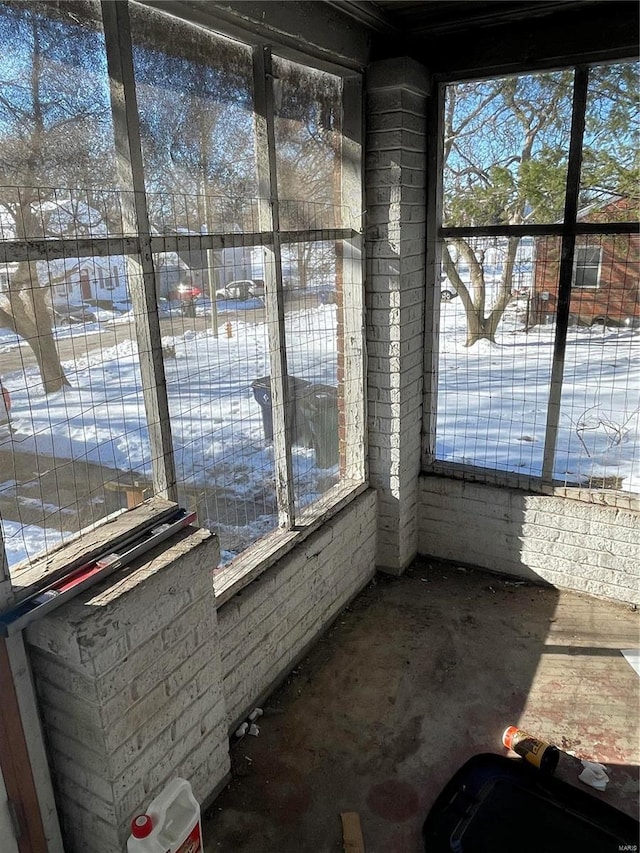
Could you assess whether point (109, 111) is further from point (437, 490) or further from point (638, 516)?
point (638, 516)

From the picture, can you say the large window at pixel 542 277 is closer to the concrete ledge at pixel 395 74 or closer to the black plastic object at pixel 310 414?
the concrete ledge at pixel 395 74

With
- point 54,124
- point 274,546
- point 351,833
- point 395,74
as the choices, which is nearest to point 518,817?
point 351,833

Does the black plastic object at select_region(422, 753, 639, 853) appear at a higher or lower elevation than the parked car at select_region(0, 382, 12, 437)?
lower

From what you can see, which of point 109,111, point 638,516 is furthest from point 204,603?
point 638,516

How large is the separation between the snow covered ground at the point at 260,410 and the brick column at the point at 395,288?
0.28m

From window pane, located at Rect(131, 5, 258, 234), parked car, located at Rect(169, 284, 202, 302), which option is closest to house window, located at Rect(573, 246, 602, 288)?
window pane, located at Rect(131, 5, 258, 234)

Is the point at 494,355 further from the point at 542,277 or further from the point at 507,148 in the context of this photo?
the point at 507,148

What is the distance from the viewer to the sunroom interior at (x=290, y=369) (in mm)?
1824

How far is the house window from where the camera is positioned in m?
3.26

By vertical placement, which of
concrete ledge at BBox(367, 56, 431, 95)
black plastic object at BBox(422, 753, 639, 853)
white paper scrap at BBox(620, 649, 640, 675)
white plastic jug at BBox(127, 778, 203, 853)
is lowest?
black plastic object at BBox(422, 753, 639, 853)

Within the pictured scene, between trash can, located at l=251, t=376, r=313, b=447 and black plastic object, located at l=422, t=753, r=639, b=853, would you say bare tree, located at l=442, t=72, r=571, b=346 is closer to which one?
trash can, located at l=251, t=376, r=313, b=447

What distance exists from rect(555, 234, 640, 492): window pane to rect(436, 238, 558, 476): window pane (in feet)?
0.45

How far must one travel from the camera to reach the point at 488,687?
3.00m

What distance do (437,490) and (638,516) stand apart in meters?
1.14
